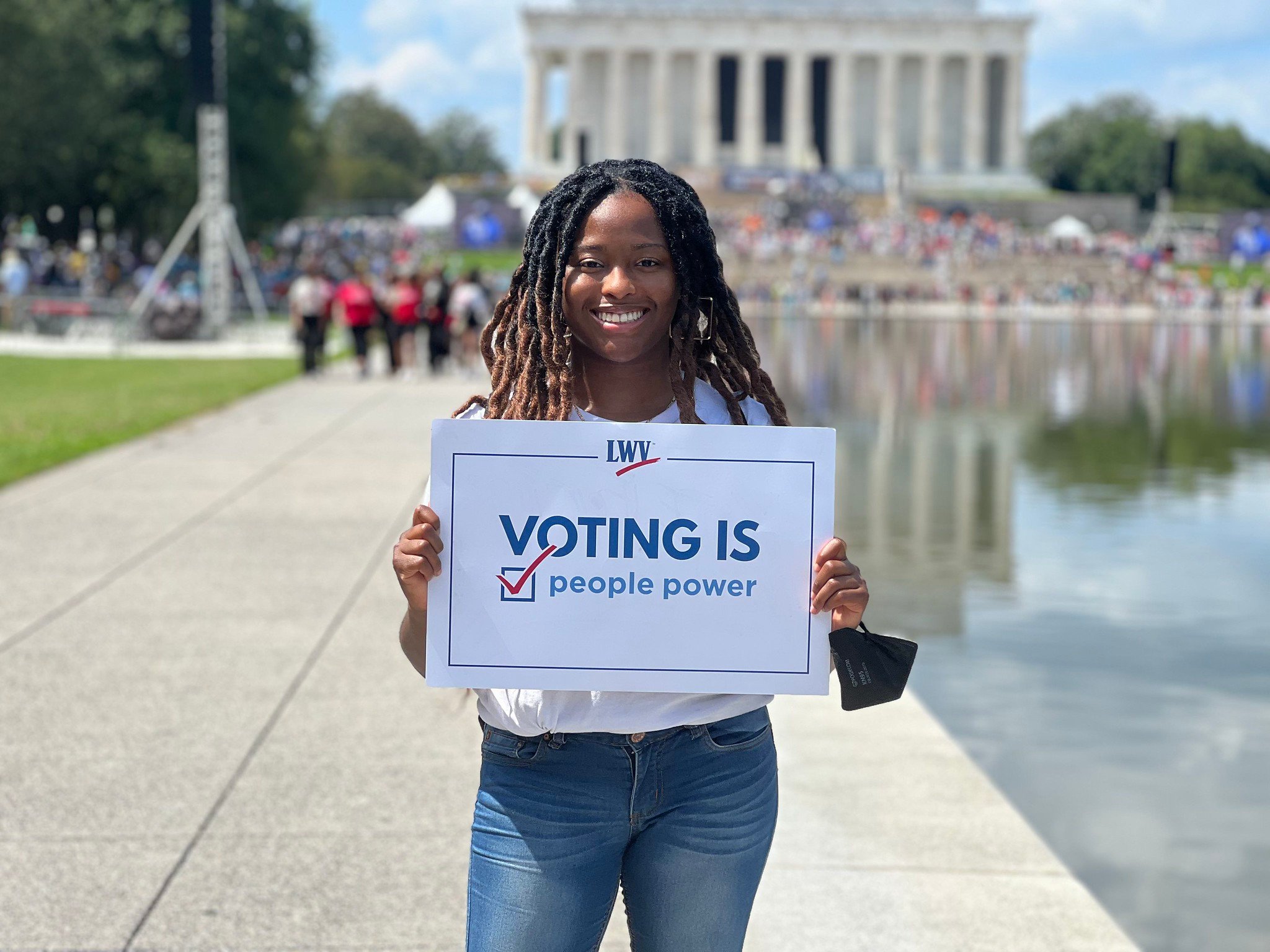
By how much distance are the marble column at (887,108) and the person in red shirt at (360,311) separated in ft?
297

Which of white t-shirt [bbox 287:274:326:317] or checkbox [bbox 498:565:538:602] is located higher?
checkbox [bbox 498:565:538:602]

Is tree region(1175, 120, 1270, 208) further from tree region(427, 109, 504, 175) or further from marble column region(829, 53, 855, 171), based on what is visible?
tree region(427, 109, 504, 175)

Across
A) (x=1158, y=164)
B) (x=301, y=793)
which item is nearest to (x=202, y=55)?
(x=301, y=793)

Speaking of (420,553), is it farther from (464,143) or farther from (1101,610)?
(464,143)

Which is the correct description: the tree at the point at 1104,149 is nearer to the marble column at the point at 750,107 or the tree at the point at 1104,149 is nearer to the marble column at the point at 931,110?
the marble column at the point at 931,110

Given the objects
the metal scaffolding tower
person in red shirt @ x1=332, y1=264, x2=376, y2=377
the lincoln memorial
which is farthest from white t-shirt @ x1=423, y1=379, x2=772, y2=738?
the lincoln memorial

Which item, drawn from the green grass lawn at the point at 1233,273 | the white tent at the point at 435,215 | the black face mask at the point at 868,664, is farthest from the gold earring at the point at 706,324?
the green grass lawn at the point at 1233,273

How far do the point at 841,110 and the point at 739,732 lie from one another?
11445 centimetres

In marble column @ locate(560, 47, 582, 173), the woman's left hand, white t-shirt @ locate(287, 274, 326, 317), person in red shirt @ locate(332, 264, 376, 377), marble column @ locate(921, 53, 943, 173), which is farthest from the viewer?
marble column @ locate(560, 47, 582, 173)

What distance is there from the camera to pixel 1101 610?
30.7 ft

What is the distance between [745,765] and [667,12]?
11394cm

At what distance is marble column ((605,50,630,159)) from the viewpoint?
373 ft

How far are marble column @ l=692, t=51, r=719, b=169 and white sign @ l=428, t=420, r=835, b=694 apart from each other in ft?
365

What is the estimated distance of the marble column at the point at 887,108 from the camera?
11319 centimetres
